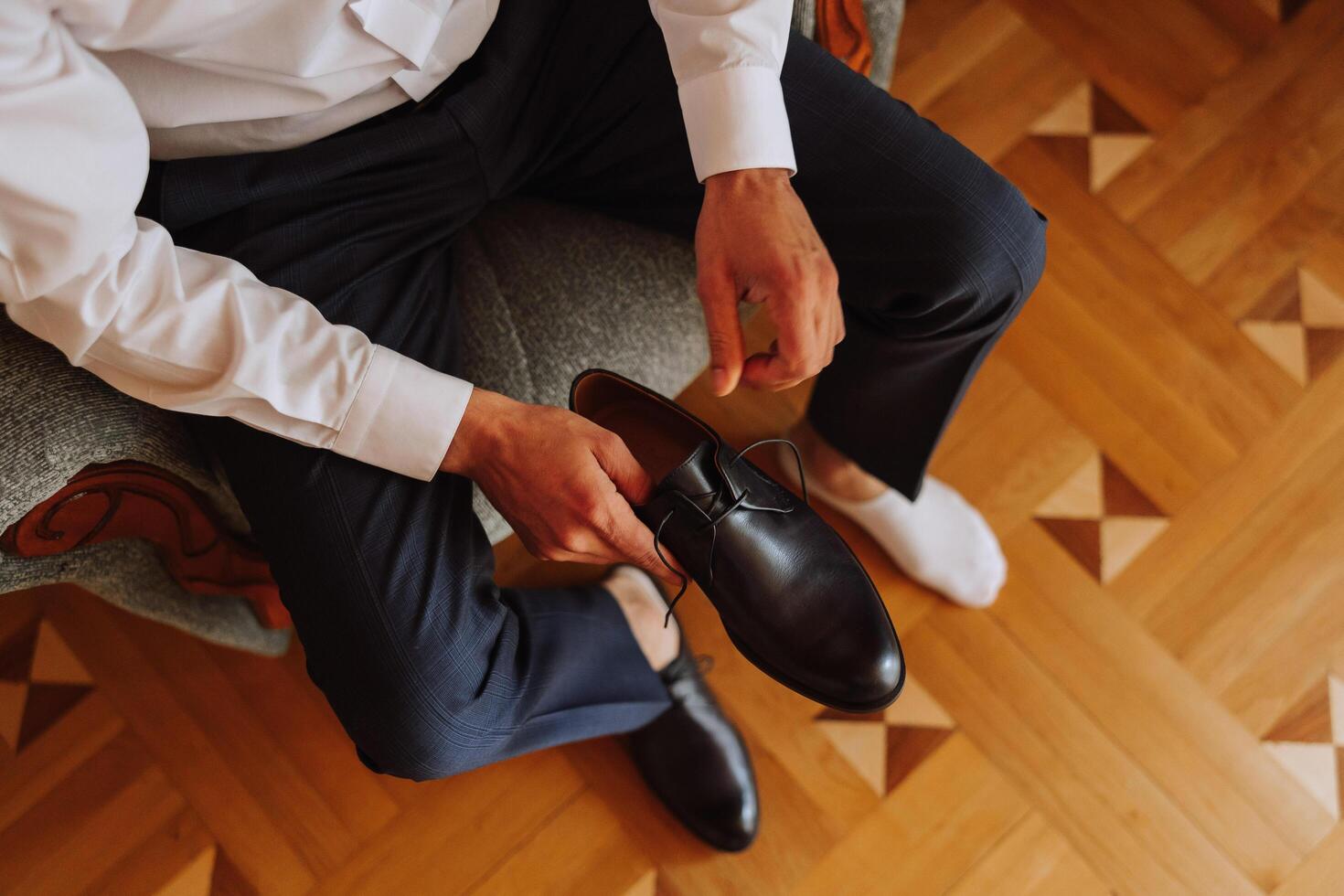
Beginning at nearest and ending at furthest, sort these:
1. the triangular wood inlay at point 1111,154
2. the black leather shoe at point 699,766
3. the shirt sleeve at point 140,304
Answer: the shirt sleeve at point 140,304, the black leather shoe at point 699,766, the triangular wood inlay at point 1111,154

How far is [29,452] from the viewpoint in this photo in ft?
2.27

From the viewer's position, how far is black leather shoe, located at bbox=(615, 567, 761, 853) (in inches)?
41.7

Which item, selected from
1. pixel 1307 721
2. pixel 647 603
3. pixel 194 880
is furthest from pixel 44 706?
pixel 1307 721

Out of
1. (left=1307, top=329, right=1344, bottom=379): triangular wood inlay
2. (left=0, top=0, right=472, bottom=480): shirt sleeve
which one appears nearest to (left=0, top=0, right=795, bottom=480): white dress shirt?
(left=0, top=0, right=472, bottom=480): shirt sleeve

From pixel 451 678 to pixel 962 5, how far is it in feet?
3.84

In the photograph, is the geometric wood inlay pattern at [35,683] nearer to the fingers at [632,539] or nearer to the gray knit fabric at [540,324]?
the gray knit fabric at [540,324]

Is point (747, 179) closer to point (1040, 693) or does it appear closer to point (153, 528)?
point (153, 528)

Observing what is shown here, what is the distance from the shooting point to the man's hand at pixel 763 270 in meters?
0.75

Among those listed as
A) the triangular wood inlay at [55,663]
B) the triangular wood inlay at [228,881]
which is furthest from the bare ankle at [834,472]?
the triangular wood inlay at [55,663]

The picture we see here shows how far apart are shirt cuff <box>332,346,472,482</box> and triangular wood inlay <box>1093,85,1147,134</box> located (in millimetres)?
1020

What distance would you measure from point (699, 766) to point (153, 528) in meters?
0.58

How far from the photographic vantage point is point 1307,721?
1104 millimetres

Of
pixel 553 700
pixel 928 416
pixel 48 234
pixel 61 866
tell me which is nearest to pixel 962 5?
pixel 928 416

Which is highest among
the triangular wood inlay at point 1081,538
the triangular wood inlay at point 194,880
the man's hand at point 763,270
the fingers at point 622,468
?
the man's hand at point 763,270
